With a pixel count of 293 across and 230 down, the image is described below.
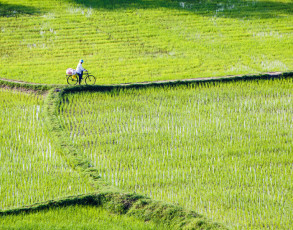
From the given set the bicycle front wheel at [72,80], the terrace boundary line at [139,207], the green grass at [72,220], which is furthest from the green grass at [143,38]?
the green grass at [72,220]

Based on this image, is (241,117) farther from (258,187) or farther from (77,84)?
(77,84)

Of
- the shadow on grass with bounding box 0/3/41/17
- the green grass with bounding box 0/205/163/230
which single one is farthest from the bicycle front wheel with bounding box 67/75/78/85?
the shadow on grass with bounding box 0/3/41/17

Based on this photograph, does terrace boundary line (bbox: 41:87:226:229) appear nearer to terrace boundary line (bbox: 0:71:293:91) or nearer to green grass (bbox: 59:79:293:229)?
green grass (bbox: 59:79:293:229)

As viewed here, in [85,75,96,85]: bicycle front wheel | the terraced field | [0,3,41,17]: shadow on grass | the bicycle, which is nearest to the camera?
the terraced field

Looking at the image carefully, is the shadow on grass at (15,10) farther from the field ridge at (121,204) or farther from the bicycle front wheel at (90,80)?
the field ridge at (121,204)

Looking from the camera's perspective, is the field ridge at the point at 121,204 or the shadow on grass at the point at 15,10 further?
the shadow on grass at the point at 15,10

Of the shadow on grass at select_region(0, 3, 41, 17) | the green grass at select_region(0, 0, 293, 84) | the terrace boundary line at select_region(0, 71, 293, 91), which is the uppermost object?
the shadow on grass at select_region(0, 3, 41, 17)

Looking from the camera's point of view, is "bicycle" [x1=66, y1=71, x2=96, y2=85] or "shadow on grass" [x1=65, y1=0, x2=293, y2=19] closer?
"bicycle" [x1=66, y1=71, x2=96, y2=85]
